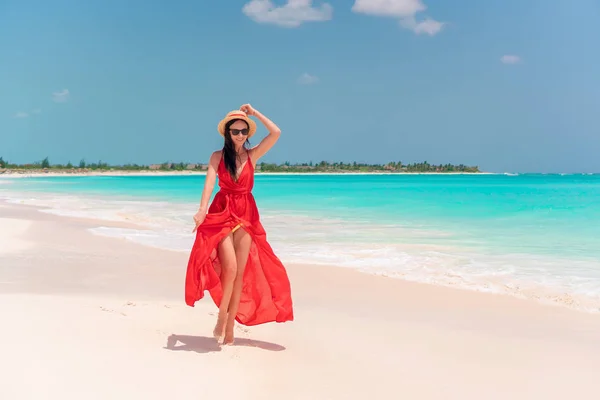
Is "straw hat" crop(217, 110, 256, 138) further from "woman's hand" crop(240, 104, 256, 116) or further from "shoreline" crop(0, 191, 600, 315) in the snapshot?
"shoreline" crop(0, 191, 600, 315)

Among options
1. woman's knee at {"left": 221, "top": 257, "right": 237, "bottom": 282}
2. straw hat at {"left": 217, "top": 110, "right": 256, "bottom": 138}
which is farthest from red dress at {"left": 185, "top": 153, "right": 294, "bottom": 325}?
straw hat at {"left": 217, "top": 110, "right": 256, "bottom": 138}

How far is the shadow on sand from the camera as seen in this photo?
4.07 metres

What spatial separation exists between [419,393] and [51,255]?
6810 mm

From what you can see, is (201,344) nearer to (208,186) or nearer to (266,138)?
(208,186)

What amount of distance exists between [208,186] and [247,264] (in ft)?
2.04

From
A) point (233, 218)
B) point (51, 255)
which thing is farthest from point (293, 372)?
point (51, 255)

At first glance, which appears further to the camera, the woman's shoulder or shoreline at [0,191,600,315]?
shoreline at [0,191,600,315]

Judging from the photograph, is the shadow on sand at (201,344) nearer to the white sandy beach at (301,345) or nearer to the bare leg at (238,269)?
the white sandy beach at (301,345)

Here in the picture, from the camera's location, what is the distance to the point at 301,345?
4395mm

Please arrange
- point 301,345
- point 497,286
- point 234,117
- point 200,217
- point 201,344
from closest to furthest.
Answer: point 200,217
point 234,117
point 201,344
point 301,345
point 497,286

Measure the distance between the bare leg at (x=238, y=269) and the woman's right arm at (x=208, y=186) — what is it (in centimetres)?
26

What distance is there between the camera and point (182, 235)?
41.0 ft

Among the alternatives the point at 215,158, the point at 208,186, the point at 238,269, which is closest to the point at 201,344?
the point at 238,269

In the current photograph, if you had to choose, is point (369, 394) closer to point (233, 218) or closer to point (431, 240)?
point (233, 218)
